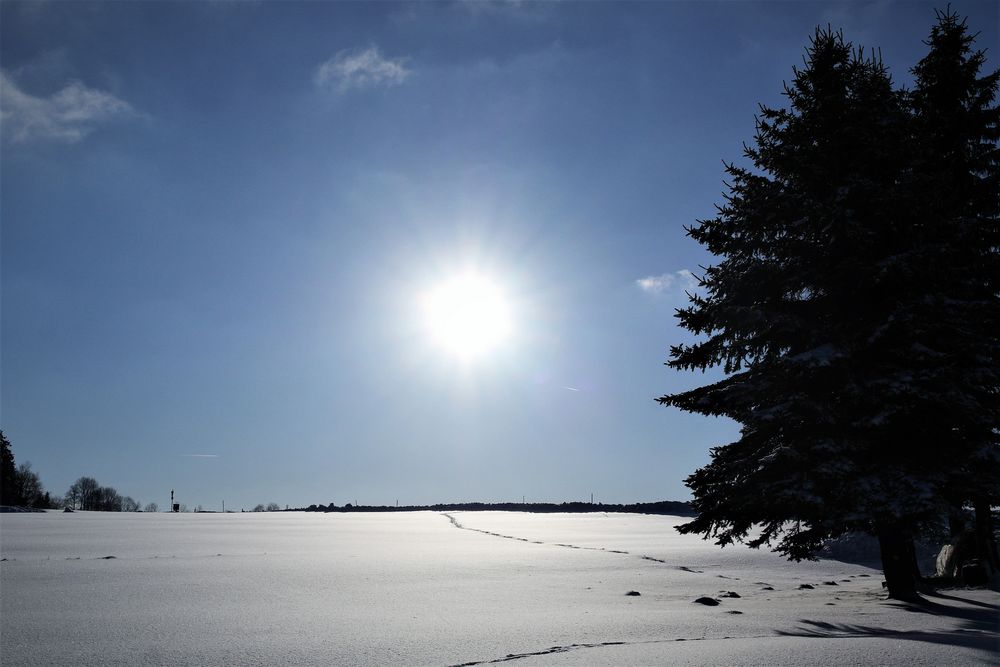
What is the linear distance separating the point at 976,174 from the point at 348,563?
16.0 metres

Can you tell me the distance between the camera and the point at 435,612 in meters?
6.34

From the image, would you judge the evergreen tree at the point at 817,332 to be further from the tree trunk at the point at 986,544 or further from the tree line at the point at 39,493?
the tree line at the point at 39,493

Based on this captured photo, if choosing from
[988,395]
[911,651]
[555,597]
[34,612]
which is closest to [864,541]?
[988,395]

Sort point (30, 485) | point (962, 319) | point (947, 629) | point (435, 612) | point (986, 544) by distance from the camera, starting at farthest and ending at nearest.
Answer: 1. point (30, 485)
2. point (986, 544)
3. point (962, 319)
4. point (947, 629)
5. point (435, 612)

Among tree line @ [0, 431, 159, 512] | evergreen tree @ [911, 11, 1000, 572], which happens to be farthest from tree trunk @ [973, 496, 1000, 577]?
tree line @ [0, 431, 159, 512]

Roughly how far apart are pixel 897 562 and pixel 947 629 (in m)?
3.37

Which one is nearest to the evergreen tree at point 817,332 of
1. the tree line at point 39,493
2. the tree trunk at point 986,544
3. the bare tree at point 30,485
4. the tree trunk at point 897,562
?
the tree trunk at point 897,562

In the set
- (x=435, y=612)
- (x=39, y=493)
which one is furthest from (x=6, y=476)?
(x=435, y=612)

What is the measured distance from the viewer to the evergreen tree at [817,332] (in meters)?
9.07

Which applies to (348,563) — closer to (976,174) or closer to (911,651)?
(911,651)

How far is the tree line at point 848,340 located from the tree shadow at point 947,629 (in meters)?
0.85

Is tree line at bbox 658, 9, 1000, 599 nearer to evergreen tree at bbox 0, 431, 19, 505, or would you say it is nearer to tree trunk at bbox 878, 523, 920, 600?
tree trunk at bbox 878, 523, 920, 600

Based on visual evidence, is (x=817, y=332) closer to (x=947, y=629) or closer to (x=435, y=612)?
(x=947, y=629)

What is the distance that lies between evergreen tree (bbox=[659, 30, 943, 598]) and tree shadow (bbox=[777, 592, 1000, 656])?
2.88ft
